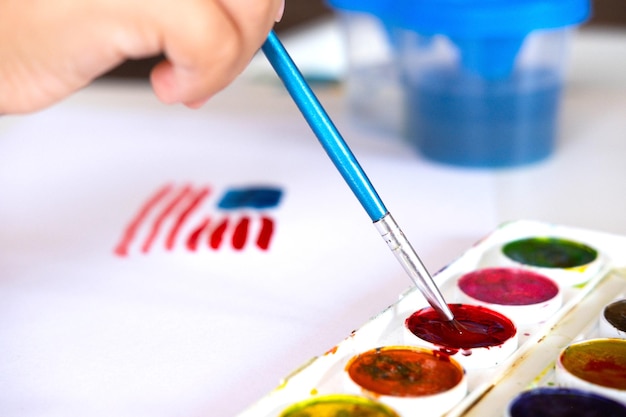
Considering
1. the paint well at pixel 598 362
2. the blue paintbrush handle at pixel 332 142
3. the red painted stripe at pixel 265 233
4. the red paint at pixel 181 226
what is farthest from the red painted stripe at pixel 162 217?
the paint well at pixel 598 362

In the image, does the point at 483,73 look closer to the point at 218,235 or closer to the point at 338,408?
the point at 218,235

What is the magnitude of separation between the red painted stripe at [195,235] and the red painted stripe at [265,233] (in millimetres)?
56

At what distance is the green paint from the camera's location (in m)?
0.73

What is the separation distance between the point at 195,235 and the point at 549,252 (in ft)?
1.08

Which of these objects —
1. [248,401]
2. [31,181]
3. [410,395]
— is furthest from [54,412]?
[31,181]

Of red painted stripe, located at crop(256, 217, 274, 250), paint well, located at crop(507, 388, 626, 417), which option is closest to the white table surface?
red painted stripe, located at crop(256, 217, 274, 250)

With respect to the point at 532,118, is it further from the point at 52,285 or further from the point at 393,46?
the point at 52,285

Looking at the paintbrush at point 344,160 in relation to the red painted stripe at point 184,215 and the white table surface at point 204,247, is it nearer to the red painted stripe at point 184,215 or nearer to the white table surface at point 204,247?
the white table surface at point 204,247

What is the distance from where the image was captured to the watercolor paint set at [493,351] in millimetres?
535

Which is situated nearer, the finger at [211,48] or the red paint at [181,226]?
the finger at [211,48]

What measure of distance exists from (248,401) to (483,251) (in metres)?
0.26

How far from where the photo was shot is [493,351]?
591mm

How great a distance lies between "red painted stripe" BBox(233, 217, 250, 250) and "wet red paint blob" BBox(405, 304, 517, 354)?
0.84 feet

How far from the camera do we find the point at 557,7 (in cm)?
97
